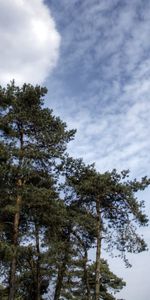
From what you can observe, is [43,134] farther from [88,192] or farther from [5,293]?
[5,293]

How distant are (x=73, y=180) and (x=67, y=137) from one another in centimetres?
362

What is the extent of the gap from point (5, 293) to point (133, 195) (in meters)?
15.8

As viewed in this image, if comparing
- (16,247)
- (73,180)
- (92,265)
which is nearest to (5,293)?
(92,265)

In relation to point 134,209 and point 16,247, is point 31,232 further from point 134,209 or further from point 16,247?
point 134,209

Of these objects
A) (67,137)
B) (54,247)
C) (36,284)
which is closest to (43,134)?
(67,137)

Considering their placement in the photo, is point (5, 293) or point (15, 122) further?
point (5, 293)

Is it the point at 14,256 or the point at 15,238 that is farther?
the point at 15,238

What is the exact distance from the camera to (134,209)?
29.4 metres

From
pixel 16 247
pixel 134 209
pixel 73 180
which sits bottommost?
pixel 16 247

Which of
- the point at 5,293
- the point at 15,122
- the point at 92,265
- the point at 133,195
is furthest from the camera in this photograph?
the point at 92,265

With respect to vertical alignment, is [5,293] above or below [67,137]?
below

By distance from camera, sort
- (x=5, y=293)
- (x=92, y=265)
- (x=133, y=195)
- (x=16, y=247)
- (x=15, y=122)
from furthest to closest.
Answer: (x=92, y=265) < (x=5, y=293) < (x=133, y=195) < (x=15, y=122) < (x=16, y=247)

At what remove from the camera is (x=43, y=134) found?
27.5 metres

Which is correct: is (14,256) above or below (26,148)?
below
